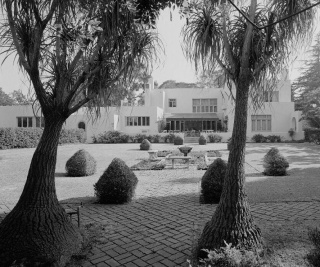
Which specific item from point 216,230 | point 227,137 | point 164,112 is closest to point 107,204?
point 216,230

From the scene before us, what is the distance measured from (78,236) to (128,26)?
3036 mm

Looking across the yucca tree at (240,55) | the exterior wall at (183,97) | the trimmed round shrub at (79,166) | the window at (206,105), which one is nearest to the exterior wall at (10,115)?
the exterior wall at (183,97)

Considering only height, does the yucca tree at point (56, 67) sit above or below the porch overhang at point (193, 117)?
below

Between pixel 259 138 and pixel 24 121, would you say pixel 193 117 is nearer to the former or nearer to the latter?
pixel 259 138

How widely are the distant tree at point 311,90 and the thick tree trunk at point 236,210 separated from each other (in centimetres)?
1877

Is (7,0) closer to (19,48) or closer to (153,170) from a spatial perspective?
(19,48)

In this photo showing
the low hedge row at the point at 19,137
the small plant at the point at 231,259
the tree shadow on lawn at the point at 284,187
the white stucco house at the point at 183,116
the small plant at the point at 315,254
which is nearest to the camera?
the small plant at the point at 231,259

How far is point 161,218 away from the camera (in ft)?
17.9

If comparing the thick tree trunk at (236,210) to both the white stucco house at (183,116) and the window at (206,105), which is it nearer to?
the white stucco house at (183,116)

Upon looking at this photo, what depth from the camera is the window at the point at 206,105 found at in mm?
41750

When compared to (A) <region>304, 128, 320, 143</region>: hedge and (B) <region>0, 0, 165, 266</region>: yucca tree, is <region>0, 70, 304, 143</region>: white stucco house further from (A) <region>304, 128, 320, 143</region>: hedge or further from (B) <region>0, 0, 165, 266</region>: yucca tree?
(B) <region>0, 0, 165, 266</region>: yucca tree

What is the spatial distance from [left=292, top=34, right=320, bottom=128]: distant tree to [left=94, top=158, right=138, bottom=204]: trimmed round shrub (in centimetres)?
1805

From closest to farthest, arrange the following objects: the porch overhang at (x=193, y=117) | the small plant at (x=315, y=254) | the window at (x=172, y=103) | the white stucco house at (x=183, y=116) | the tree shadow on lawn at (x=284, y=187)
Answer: the small plant at (x=315, y=254) → the tree shadow on lawn at (x=284, y=187) → the white stucco house at (x=183, y=116) → the porch overhang at (x=193, y=117) → the window at (x=172, y=103)

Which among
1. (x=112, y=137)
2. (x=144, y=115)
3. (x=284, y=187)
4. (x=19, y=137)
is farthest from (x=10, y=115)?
(x=284, y=187)
